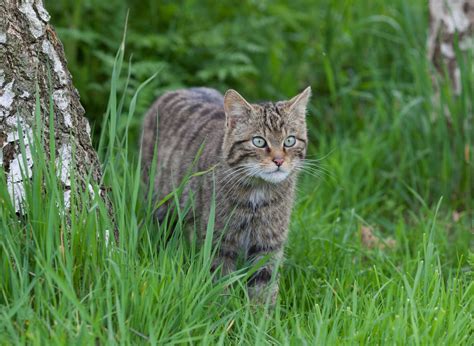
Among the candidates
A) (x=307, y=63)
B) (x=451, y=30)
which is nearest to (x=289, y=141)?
(x=451, y=30)

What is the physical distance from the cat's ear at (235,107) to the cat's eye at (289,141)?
0.83 feet

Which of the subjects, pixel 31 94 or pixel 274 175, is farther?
pixel 274 175

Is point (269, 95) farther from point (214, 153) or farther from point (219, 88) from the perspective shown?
point (214, 153)

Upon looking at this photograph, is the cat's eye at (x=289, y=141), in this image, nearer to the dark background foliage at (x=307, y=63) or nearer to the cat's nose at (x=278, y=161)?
the cat's nose at (x=278, y=161)

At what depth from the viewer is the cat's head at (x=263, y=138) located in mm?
3746

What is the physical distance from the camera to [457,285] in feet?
11.7

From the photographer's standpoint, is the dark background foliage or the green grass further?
the dark background foliage

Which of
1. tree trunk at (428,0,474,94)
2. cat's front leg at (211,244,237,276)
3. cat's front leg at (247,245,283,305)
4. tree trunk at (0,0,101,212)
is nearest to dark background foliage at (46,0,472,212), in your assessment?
tree trunk at (428,0,474,94)

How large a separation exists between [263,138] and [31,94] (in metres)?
1.27

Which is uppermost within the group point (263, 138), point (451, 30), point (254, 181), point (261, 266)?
point (451, 30)

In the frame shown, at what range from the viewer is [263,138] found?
151 inches

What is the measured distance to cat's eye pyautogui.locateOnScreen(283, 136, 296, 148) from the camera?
153 inches

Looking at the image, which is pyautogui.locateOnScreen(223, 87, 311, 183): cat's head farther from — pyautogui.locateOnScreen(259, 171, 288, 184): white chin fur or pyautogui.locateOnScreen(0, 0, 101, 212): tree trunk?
pyautogui.locateOnScreen(0, 0, 101, 212): tree trunk

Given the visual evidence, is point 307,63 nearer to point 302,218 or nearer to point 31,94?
point 302,218
